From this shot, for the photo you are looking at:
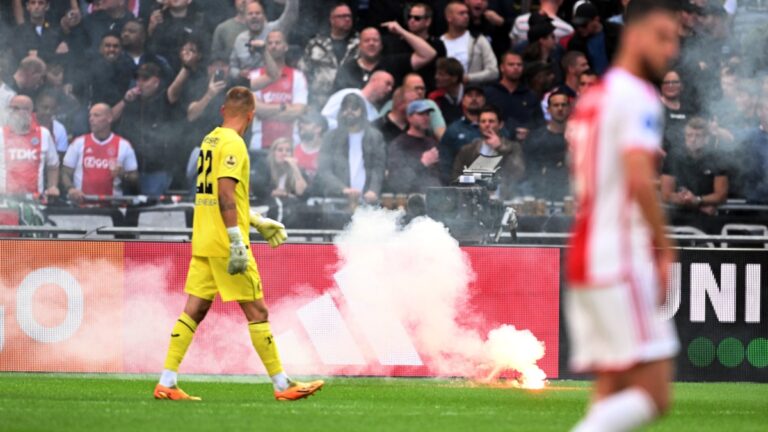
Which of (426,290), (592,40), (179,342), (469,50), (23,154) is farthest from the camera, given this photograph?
(592,40)

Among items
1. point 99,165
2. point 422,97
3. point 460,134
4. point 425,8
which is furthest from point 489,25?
point 99,165

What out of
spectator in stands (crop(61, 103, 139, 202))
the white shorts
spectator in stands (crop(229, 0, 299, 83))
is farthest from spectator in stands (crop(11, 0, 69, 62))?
the white shorts

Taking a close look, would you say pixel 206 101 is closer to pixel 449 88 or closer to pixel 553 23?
pixel 449 88

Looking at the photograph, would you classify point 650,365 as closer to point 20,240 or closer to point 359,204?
point 20,240

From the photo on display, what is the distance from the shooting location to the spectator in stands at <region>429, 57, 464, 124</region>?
16.2 metres

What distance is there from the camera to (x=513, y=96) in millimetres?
16344

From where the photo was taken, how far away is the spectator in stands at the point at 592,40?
16.9 metres

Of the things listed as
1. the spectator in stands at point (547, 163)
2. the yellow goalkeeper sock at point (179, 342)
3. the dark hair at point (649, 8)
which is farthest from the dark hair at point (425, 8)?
the dark hair at point (649, 8)

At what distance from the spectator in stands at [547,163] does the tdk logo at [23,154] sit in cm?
539

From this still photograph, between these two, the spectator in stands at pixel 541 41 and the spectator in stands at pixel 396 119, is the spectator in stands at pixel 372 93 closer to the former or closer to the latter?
the spectator in stands at pixel 396 119

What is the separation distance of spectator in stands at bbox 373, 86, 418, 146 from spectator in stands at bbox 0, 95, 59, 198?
142 inches

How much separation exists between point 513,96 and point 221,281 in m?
7.13

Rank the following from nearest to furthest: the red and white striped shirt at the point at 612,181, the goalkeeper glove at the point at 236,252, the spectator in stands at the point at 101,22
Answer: the red and white striped shirt at the point at 612,181 < the goalkeeper glove at the point at 236,252 < the spectator in stands at the point at 101,22

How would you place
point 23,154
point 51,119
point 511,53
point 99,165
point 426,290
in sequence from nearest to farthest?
point 426,290 < point 23,154 < point 99,165 < point 51,119 < point 511,53
